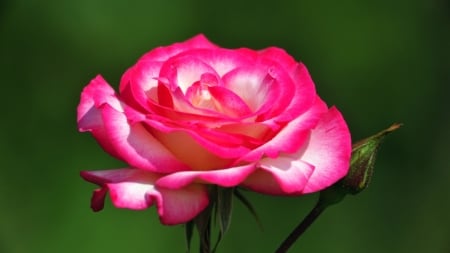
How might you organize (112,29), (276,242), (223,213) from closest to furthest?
(223,213)
(276,242)
(112,29)

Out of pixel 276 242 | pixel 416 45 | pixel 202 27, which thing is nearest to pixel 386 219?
pixel 276 242

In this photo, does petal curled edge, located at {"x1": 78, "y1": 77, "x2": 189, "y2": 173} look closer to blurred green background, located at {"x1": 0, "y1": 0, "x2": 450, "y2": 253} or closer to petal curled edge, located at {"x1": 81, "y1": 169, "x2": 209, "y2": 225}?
petal curled edge, located at {"x1": 81, "y1": 169, "x2": 209, "y2": 225}

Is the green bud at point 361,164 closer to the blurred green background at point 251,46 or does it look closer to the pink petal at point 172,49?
the pink petal at point 172,49

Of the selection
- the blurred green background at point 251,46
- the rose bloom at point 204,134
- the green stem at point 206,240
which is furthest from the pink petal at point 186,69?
the blurred green background at point 251,46

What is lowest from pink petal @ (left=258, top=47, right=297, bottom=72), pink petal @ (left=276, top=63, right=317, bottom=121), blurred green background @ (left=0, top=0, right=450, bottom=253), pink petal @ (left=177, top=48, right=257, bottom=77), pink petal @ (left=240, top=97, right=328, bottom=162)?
blurred green background @ (left=0, top=0, right=450, bottom=253)

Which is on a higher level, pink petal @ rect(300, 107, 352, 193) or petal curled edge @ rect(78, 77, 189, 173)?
petal curled edge @ rect(78, 77, 189, 173)

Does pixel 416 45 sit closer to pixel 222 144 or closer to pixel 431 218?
pixel 431 218

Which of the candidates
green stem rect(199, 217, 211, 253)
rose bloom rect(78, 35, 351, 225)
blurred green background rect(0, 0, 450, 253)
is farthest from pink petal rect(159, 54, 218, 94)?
blurred green background rect(0, 0, 450, 253)

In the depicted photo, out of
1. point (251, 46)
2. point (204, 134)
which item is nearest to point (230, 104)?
point (204, 134)
